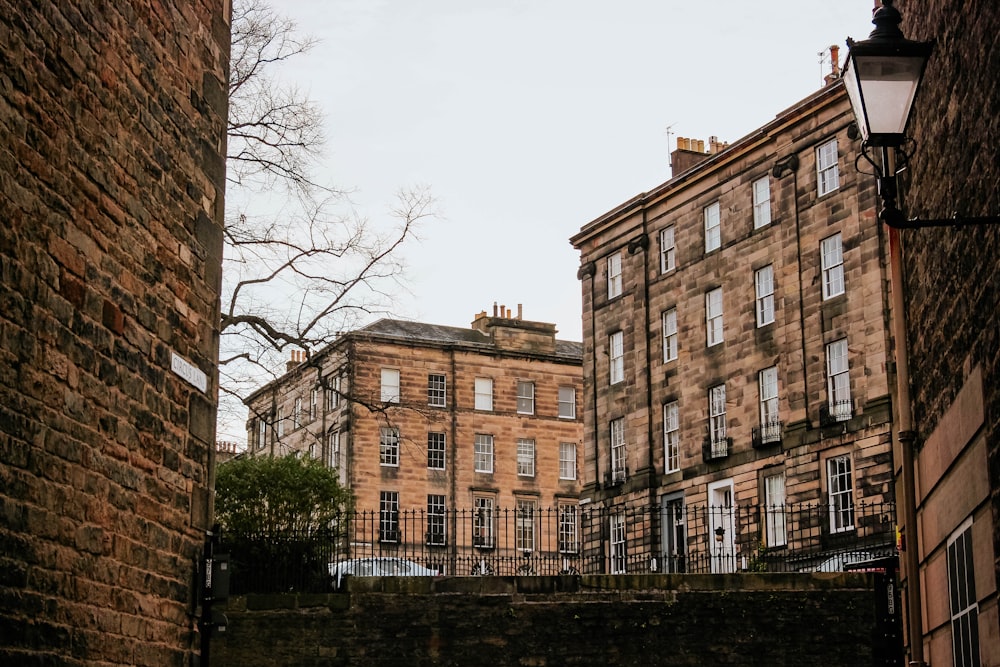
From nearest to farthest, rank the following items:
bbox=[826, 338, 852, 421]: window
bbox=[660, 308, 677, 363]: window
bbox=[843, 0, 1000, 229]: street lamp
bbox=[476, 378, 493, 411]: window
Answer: bbox=[843, 0, 1000, 229]: street lamp
bbox=[826, 338, 852, 421]: window
bbox=[660, 308, 677, 363]: window
bbox=[476, 378, 493, 411]: window

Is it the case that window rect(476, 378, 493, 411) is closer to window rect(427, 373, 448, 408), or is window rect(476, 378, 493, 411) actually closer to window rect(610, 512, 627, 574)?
window rect(427, 373, 448, 408)

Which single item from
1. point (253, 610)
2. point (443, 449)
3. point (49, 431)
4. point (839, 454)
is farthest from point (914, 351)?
point (443, 449)

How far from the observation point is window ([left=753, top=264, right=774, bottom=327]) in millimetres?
30797

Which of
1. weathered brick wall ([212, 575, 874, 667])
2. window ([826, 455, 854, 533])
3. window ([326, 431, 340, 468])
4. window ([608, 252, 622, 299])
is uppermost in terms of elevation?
window ([608, 252, 622, 299])

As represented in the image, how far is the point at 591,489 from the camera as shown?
120ft

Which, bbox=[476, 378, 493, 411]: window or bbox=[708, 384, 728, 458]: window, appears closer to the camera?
bbox=[708, 384, 728, 458]: window

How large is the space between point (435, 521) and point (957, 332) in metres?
40.2

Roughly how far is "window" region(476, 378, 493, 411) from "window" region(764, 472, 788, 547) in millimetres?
20581

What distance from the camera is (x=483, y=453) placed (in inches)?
1928

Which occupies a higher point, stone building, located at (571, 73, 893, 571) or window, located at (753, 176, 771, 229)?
window, located at (753, 176, 771, 229)

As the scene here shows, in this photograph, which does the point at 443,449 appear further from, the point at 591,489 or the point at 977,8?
the point at 977,8

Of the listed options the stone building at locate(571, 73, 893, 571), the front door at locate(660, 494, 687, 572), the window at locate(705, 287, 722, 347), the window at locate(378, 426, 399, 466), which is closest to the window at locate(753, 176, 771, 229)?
the stone building at locate(571, 73, 893, 571)

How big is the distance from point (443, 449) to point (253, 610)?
31.3 metres

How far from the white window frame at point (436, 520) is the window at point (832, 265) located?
1970cm
